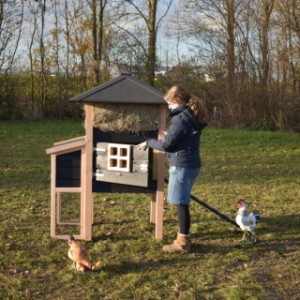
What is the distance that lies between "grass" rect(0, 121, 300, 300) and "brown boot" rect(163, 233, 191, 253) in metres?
0.08

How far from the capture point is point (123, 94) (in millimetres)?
4691

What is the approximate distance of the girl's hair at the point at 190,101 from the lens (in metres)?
4.50

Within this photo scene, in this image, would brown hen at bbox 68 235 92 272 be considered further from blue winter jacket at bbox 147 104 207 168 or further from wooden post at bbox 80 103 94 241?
blue winter jacket at bbox 147 104 207 168

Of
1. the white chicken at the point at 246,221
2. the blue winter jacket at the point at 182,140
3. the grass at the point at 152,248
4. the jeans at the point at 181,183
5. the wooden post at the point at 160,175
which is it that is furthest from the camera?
the white chicken at the point at 246,221

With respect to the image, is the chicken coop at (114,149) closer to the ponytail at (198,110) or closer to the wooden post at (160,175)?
the wooden post at (160,175)

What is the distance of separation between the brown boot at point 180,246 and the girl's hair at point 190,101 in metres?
1.18

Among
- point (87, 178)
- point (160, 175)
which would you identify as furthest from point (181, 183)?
point (87, 178)

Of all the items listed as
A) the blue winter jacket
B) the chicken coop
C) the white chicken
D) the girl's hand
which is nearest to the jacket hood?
the blue winter jacket

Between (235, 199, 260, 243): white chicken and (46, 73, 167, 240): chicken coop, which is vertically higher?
(46, 73, 167, 240): chicken coop

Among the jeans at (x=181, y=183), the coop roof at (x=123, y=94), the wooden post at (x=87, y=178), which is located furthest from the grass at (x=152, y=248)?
the coop roof at (x=123, y=94)

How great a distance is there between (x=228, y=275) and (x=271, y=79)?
15.2m

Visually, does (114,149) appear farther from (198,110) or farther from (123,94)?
(198,110)

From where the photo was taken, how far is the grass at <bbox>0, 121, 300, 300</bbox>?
12.7ft

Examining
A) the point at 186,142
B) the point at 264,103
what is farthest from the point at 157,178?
the point at 264,103
